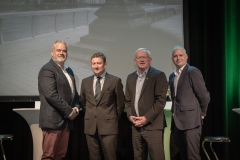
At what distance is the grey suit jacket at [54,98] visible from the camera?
122 inches

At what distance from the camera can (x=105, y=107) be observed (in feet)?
10.5

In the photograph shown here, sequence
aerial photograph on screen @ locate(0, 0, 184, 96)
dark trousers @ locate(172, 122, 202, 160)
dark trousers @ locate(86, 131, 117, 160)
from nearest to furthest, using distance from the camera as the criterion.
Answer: dark trousers @ locate(172, 122, 202, 160) < dark trousers @ locate(86, 131, 117, 160) < aerial photograph on screen @ locate(0, 0, 184, 96)

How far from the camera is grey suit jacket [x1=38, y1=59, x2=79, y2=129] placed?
3.09m

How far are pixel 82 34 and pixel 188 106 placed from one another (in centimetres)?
202

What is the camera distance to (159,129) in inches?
122

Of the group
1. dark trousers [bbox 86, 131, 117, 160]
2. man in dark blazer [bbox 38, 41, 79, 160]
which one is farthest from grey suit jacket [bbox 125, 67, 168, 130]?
man in dark blazer [bbox 38, 41, 79, 160]

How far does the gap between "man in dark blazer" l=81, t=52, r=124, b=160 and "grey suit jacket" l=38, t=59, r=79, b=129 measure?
228 millimetres

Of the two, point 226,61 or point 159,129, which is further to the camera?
point 226,61

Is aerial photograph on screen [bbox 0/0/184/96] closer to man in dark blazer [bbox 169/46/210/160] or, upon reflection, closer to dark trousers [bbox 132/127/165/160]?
man in dark blazer [bbox 169/46/210/160]

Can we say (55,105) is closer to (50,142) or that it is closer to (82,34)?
(50,142)

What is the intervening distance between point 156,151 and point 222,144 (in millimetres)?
1717

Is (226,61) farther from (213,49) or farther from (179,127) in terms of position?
(179,127)

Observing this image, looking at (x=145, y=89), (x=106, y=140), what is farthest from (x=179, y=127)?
(x=106, y=140)

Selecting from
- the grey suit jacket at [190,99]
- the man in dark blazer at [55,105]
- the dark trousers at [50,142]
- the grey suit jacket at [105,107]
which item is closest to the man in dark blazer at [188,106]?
the grey suit jacket at [190,99]
